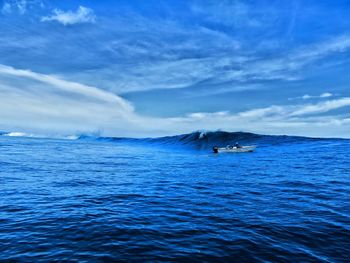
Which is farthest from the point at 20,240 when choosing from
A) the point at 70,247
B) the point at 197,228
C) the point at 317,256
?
the point at 317,256

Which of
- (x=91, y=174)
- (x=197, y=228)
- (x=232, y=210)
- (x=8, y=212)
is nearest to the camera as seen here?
(x=197, y=228)

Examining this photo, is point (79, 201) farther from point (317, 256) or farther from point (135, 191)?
point (317, 256)

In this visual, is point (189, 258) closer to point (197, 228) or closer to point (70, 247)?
point (197, 228)

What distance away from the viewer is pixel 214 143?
187ft

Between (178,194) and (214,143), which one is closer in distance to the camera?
(178,194)

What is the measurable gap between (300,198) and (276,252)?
20.8 feet

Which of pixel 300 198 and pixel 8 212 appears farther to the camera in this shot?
pixel 300 198

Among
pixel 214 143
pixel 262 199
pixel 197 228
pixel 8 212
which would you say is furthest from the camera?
pixel 214 143

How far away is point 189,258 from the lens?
6.19 m

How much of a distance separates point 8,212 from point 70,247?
4.28m

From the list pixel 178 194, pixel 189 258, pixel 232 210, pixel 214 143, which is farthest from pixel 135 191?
pixel 214 143

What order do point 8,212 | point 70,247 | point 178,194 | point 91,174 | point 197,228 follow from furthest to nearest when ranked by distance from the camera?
point 91,174 → point 178,194 → point 8,212 → point 197,228 → point 70,247

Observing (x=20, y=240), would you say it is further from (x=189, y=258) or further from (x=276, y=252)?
(x=276, y=252)

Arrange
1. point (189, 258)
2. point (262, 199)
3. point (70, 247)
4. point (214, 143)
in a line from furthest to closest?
point (214, 143) < point (262, 199) < point (70, 247) < point (189, 258)
